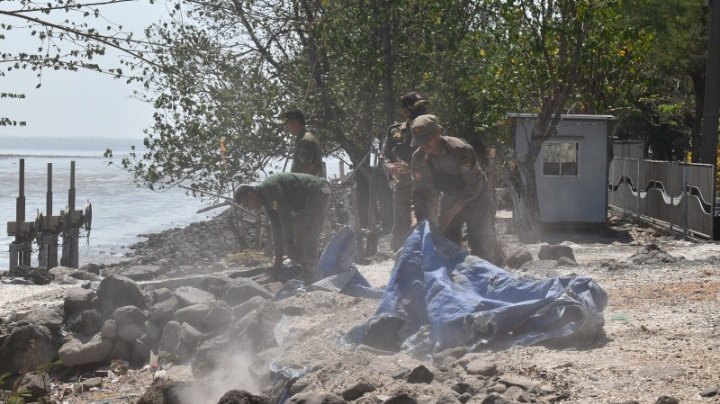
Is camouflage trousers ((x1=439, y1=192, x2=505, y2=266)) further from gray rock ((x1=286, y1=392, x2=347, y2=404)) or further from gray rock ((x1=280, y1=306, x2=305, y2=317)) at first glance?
gray rock ((x1=286, y1=392, x2=347, y2=404))

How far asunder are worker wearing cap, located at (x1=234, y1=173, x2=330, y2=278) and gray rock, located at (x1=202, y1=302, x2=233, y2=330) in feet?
4.66

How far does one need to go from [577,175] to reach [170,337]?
11.3m

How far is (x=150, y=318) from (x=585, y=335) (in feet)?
14.3

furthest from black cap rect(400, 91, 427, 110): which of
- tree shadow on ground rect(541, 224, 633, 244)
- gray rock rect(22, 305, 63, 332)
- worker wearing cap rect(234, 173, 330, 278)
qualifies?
tree shadow on ground rect(541, 224, 633, 244)

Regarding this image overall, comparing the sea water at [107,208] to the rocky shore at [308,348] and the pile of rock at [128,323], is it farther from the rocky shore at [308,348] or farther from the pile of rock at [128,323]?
the rocky shore at [308,348]

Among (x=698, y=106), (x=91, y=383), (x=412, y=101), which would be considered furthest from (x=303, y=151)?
(x=698, y=106)

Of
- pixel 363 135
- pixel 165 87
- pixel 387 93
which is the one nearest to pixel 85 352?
pixel 165 87

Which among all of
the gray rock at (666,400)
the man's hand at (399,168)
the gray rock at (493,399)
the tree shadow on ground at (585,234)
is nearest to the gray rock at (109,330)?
the man's hand at (399,168)

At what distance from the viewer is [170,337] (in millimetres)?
9766

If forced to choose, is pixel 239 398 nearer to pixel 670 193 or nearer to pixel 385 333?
pixel 385 333

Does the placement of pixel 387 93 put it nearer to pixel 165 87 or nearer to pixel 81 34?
pixel 165 87

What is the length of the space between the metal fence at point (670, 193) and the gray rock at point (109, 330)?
9.52 meters

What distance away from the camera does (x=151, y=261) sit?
22.2 meters

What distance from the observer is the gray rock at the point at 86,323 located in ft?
33.3
